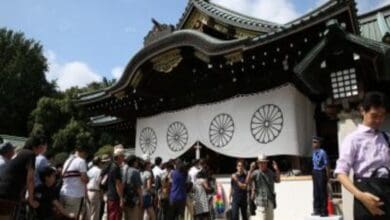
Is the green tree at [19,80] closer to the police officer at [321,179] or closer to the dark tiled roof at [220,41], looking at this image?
the dark tiled roof at [220,41]

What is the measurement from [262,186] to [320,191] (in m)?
1.56

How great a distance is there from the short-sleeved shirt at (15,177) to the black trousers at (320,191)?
220 inches

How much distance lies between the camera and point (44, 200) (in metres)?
5.66

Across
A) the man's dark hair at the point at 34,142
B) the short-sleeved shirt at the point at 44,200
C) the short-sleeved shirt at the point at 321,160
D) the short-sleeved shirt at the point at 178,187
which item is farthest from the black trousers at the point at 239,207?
the man's dark hair at the point at 34,142

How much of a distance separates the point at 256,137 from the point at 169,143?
3331mm

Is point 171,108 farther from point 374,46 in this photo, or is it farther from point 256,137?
point 374,46

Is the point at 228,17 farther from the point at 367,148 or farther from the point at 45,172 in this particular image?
the point at 367,148

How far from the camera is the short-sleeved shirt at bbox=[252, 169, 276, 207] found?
729cm

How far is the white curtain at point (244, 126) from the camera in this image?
10.5 metres

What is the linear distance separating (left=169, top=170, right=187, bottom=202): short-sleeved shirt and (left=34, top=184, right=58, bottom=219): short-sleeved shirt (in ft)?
9.62

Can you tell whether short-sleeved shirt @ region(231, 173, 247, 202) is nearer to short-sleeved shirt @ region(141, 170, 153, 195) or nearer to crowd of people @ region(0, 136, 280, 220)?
crowd of people @ region(0, 136, 280, 220)

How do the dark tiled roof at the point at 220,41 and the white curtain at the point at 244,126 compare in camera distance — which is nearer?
the dark tiled roof at the point at 220,41

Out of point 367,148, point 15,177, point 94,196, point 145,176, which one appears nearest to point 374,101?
point 367,148

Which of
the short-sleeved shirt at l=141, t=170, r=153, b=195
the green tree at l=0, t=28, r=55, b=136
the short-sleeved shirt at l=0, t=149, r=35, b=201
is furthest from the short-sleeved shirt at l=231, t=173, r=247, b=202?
the green tree at l=0, t=28, r=55, b=136
